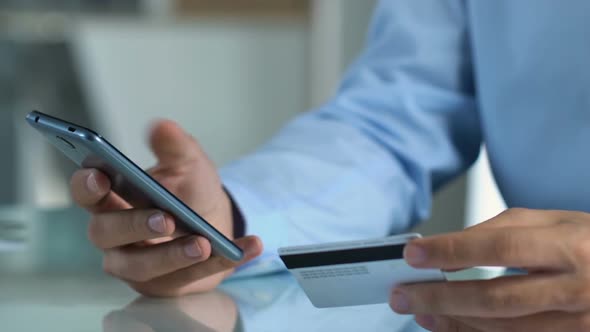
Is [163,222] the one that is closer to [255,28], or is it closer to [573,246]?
[573,246]

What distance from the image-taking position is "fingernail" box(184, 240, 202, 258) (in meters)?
0.53

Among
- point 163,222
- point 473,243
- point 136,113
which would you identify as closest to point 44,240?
point 163,222

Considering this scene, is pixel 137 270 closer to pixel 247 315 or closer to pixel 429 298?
pixel 247 315

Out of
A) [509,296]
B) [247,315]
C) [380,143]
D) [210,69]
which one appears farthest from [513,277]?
[210,69]

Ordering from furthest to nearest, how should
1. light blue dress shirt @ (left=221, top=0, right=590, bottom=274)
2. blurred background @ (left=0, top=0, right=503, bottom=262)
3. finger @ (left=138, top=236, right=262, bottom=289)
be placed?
blurred background @ (left=0, top=0, right=503, bottom=262) < light blue dress shirt @ (left=221, top=0, right=590, bottom=274) < finger @ (left=138, top=236, right=262, bottom=289)

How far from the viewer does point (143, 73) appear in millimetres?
2760

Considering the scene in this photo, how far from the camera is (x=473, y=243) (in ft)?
1.22

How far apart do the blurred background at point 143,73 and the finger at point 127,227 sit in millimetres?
2133

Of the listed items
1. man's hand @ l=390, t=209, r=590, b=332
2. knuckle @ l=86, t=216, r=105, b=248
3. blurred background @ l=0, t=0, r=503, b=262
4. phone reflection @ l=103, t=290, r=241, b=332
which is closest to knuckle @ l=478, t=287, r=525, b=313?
man's hand @ l=390, t=209, r=590, b=332

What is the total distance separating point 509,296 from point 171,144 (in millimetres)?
320

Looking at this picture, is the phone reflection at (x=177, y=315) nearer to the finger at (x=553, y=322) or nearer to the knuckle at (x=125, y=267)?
the knuckle at (x=125, y=267)

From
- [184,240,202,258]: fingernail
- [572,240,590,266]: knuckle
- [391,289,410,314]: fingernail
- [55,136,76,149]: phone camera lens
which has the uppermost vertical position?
[55,136,76,149]: phone camera lens

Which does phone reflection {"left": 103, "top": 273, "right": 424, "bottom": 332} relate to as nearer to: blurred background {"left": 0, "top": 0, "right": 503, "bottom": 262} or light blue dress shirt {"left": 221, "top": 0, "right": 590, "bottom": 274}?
light blue dress shirt {"left": 221, "top": 0, "right": 590, "bottom": 274}

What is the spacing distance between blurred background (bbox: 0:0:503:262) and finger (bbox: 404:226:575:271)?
2.33 metres
